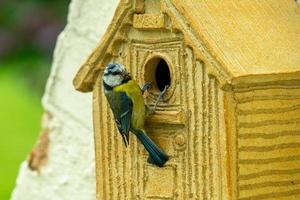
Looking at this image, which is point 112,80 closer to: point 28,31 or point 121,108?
point 121,108

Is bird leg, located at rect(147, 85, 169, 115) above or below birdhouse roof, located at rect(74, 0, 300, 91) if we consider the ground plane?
below

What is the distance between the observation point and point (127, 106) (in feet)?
12.8

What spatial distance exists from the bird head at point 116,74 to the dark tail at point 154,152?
0.47 ft

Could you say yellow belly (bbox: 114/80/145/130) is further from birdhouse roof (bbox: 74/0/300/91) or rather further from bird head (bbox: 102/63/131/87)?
birdhouse roof (bbox: 74/0/300/91)

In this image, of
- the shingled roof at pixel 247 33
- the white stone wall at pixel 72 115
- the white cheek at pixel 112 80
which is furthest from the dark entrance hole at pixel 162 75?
the white stone wall at pixel 72 115

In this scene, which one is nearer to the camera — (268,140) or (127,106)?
(268,140)

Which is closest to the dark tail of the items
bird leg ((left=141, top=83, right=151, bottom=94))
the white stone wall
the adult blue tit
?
the adult blue tit

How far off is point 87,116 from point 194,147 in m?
1.11

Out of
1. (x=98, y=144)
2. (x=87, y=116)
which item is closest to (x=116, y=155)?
(x=98, y=144)

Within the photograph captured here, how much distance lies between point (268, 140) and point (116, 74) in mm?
404

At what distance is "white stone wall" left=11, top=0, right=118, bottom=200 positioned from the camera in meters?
4.82

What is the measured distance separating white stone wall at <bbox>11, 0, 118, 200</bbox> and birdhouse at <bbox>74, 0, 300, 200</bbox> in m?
0.87

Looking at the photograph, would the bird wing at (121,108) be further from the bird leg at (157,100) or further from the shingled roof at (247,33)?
the shingled roof at (247,33)

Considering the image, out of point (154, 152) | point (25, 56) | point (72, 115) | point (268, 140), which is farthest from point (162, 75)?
point (25, 56)
